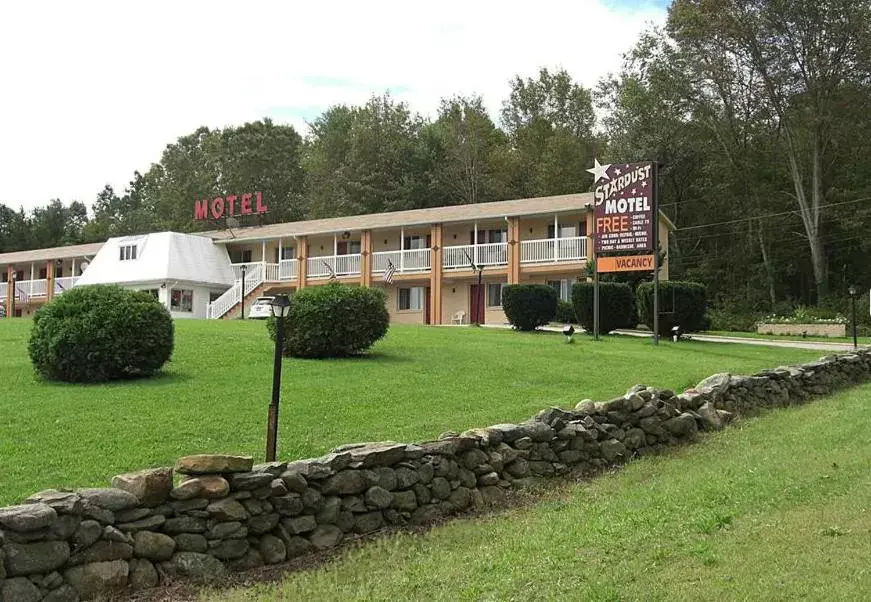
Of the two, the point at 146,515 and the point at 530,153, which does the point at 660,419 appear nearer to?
the point at 146,515

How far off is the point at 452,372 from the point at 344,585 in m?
8.05

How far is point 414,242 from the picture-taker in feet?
122

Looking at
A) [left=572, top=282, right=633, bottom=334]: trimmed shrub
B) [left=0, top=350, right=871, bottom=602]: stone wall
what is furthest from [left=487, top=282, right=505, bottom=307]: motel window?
[left=0, top=350, right=871, bottom=602]: stone wall

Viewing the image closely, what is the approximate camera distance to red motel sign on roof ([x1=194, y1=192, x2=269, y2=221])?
43875 mm

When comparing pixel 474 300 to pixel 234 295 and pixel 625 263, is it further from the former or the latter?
pixel 625 263

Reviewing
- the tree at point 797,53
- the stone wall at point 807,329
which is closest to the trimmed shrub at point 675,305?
the stone wall at point 807,329

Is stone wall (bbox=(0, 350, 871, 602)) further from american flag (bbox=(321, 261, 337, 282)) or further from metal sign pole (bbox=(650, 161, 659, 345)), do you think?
american flag (bbox=(321, 261, 337, 282))

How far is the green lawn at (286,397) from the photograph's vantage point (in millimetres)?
7480

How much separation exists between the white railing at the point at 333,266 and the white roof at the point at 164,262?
5.13m

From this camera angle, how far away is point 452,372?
12984 mm

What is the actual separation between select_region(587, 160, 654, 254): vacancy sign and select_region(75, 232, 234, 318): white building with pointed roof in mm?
21562

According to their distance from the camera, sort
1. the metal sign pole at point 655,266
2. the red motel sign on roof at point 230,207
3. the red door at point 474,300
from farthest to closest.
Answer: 1. the red motel sign on roof at point 230,207
2. the red door at point 474,300
3. the metal sign pole at point 655,266

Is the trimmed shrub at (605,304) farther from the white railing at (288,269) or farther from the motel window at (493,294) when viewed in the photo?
the white railing at (288,269)

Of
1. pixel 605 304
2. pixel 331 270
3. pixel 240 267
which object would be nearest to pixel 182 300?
pixel 240 267
